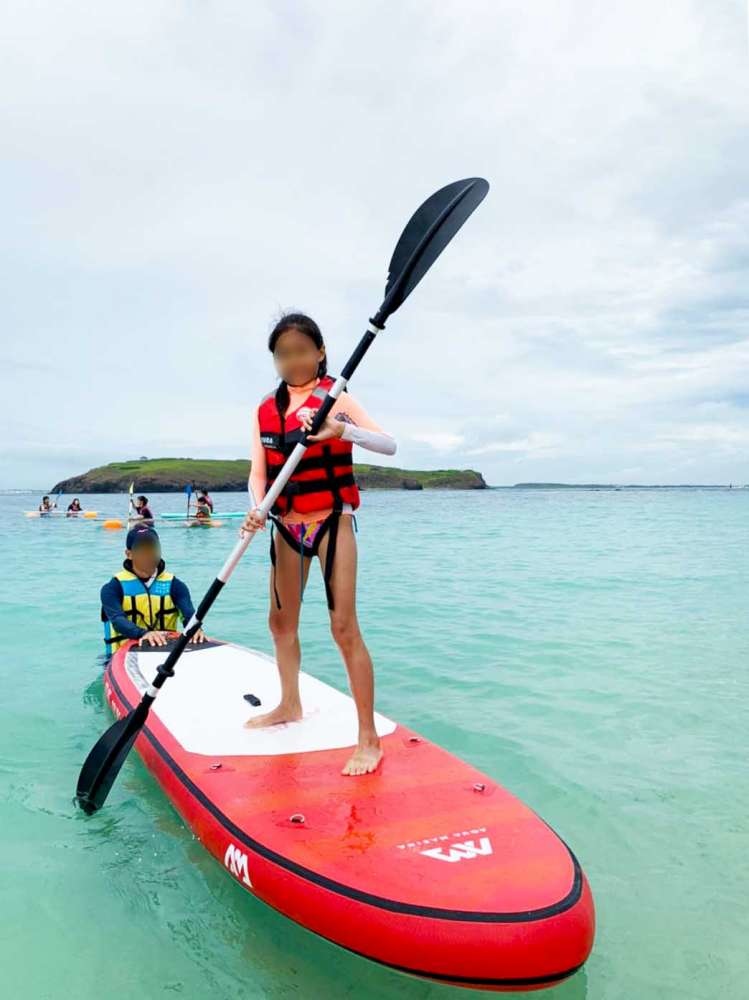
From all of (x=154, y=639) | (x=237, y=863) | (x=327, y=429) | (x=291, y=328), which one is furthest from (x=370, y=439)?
(x=154, y=639)

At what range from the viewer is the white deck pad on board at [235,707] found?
14.5ft

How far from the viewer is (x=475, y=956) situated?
2643 mm

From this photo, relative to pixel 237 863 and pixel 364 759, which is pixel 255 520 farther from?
pixel 237 863

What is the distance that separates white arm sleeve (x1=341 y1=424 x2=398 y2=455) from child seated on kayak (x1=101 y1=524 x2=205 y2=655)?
334cm

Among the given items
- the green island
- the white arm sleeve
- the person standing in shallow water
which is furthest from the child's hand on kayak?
the green island

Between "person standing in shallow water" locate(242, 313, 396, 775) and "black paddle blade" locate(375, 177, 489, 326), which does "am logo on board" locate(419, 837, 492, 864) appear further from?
"black paddle blade" locate(375, 177, 489, 326)

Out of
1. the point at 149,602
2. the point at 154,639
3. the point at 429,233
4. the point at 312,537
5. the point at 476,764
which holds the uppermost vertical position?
the point at 429,233

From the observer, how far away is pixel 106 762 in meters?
4.46

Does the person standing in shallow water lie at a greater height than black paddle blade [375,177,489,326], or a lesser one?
lesser

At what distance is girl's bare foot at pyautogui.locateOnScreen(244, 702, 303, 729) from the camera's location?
4.66 metres

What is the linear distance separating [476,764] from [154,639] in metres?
Result: 2.94

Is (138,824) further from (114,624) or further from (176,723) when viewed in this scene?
(114,624)

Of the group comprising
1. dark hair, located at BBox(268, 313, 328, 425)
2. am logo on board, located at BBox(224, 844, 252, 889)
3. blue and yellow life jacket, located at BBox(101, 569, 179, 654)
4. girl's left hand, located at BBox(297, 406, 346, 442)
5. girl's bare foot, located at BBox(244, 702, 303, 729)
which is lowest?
am logo on board, located at BBox(224, 844, 252, 889)

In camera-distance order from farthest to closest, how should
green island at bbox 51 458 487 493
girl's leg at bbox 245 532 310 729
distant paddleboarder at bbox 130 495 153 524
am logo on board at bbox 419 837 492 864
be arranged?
1. green island at bbox 51 458 487 493
2. distant paddleboarder at bbox 130 495 153 524
3. girl's leg at bbox 245 532 310 729
4. am logo on board at bbox 419 837 492 864
